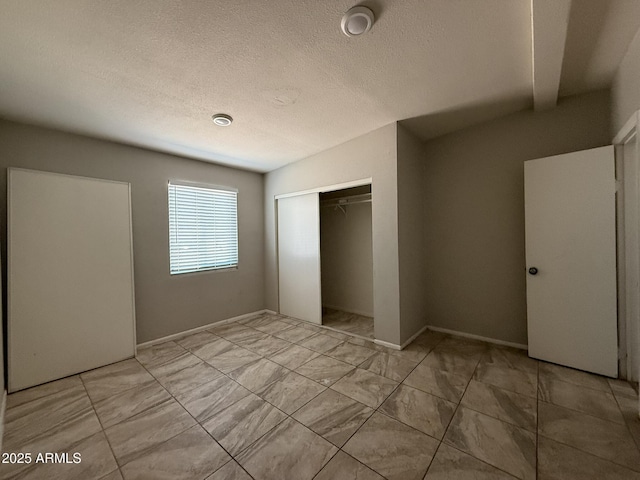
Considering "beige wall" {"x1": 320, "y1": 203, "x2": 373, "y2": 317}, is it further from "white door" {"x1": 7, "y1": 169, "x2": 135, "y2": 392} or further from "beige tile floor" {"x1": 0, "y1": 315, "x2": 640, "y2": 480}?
"white door" {"x1": 7, "y1": 169, "x2": 135, "y2": 392}

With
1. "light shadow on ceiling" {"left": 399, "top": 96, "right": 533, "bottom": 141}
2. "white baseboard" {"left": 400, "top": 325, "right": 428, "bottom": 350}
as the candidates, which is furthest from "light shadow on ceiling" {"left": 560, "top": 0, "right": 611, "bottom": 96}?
"white baseboard" {"left": 400, "top": 325, "right": 428, "bottom": 350}

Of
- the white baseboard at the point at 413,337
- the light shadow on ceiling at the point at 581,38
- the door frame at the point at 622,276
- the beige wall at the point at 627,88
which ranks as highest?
the light shadow on ceiling at the point at 581,38

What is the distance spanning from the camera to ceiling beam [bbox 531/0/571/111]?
128 cm

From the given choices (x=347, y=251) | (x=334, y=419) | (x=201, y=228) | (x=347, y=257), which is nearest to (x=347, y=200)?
(x=347, y=251)

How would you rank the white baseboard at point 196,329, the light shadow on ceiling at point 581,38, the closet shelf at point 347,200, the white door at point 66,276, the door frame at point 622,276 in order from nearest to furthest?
the light shadow on ceiling at point 581,38
the door frame at point 622,276
the white door at point 66,276
the white baseboard at point 196,329
the closet shelf at point 347,200

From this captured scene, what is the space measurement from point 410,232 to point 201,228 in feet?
9.77

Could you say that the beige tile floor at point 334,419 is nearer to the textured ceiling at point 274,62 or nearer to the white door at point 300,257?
the white door at point 300,257

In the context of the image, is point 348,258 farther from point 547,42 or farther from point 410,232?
point 547,42

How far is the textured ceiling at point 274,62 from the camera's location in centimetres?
132

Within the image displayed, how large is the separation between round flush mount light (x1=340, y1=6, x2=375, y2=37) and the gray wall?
2884mm

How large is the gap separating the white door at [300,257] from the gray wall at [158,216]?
20.8 inches

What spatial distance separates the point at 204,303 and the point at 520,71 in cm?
434

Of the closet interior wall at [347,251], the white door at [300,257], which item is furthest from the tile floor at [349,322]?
the white door at [300,257]

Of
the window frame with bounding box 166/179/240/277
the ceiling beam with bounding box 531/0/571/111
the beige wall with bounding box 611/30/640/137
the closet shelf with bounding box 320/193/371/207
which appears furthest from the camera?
the closet shelf with bounding box 320/193/371/207
